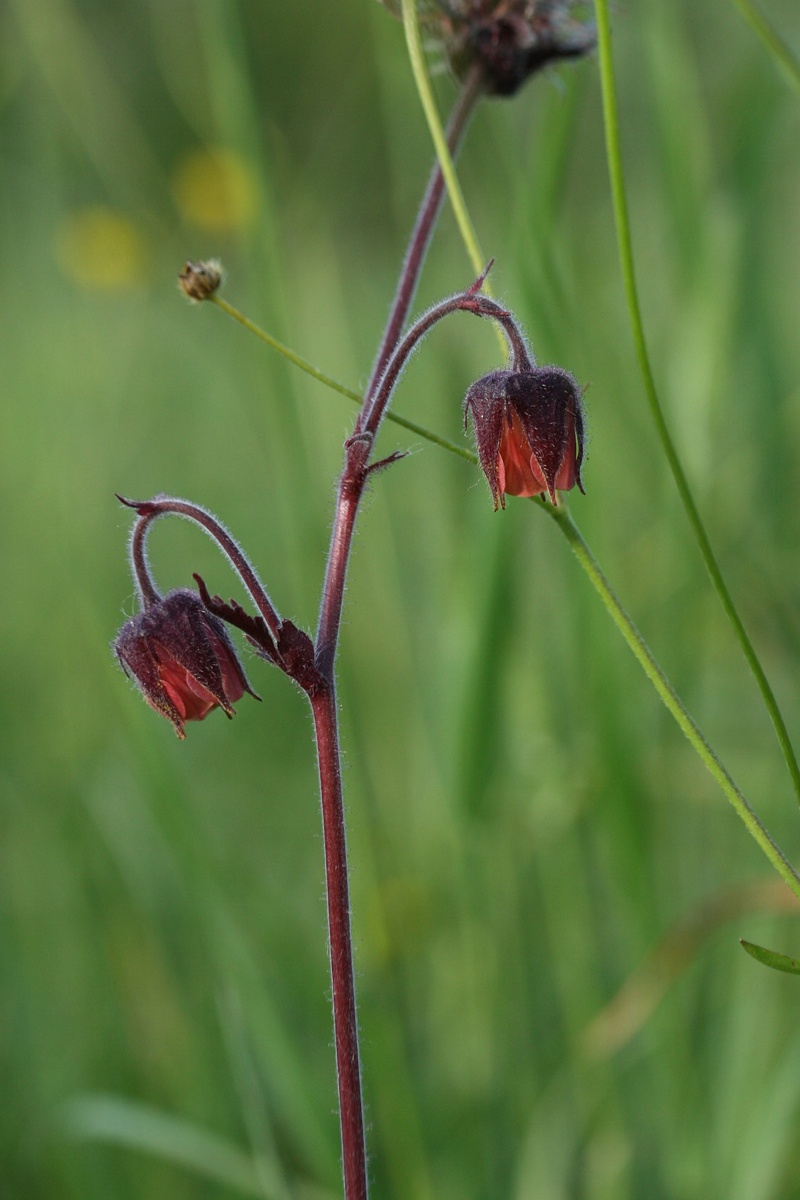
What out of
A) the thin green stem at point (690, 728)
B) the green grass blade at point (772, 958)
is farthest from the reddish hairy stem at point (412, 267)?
the green grass blade at point (772, 958)

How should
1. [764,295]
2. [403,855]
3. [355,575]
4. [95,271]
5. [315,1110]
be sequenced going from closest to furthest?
[315,1110] → [764,295] → [403,855] → [355,575] → [95,271]

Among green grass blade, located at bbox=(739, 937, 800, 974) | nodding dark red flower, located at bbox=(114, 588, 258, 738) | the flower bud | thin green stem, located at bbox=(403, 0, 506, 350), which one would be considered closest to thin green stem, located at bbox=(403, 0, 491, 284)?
thin green stem, located at bbox=(403, 0, 506, 350)

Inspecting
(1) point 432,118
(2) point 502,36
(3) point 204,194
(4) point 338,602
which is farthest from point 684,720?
(3) point 204,194

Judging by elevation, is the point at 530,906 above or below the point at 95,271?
below

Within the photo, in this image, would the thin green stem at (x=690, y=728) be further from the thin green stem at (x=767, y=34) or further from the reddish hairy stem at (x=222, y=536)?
the thin green stem at (x=767, y=34)

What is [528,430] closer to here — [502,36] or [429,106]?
[429,106]

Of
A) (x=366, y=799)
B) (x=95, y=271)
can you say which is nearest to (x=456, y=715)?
(x=366, y=799)

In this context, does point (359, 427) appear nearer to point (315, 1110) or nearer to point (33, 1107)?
point (315, 1110)

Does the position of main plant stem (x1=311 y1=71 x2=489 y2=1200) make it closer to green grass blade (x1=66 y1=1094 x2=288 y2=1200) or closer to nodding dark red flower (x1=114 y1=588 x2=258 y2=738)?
nodding dark red flower (x1=114 y1=588 x2=258 y2=738)
